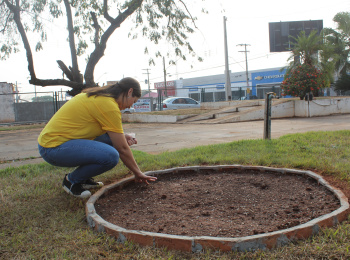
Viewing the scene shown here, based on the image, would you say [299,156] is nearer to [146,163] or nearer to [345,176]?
[345,176]

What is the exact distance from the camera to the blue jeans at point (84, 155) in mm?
3146

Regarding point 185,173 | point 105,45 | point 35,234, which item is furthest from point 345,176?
point 105,45

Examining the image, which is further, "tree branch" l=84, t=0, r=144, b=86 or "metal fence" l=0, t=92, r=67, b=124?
"metal fence" l=0, t=92, r=67, b=124

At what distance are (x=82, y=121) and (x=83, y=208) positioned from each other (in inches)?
31.9

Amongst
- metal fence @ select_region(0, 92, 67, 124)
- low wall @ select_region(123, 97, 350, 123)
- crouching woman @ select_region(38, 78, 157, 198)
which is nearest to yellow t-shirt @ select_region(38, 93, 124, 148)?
crouching woman @ select_region(38, 78, 157, 198)

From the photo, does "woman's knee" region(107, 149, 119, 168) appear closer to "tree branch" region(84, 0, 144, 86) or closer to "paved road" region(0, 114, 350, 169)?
"paved road" region(0, 114, 350, 169)

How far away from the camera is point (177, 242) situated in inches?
87.0

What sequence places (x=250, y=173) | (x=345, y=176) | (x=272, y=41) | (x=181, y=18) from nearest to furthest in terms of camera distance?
(x=345, y=176) < (x=250, y=173) < (x=181, y=18) < (x=272, y=41)

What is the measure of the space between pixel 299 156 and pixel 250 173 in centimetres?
100

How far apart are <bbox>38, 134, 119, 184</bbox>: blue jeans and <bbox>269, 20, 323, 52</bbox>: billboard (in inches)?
1312

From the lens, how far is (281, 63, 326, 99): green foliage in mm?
15113

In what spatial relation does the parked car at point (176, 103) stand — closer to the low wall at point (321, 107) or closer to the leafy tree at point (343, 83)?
the low wall at point (321, 107)

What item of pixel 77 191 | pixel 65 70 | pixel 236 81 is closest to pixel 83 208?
pixel 77 191

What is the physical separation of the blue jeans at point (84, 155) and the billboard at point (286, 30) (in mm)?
33330
